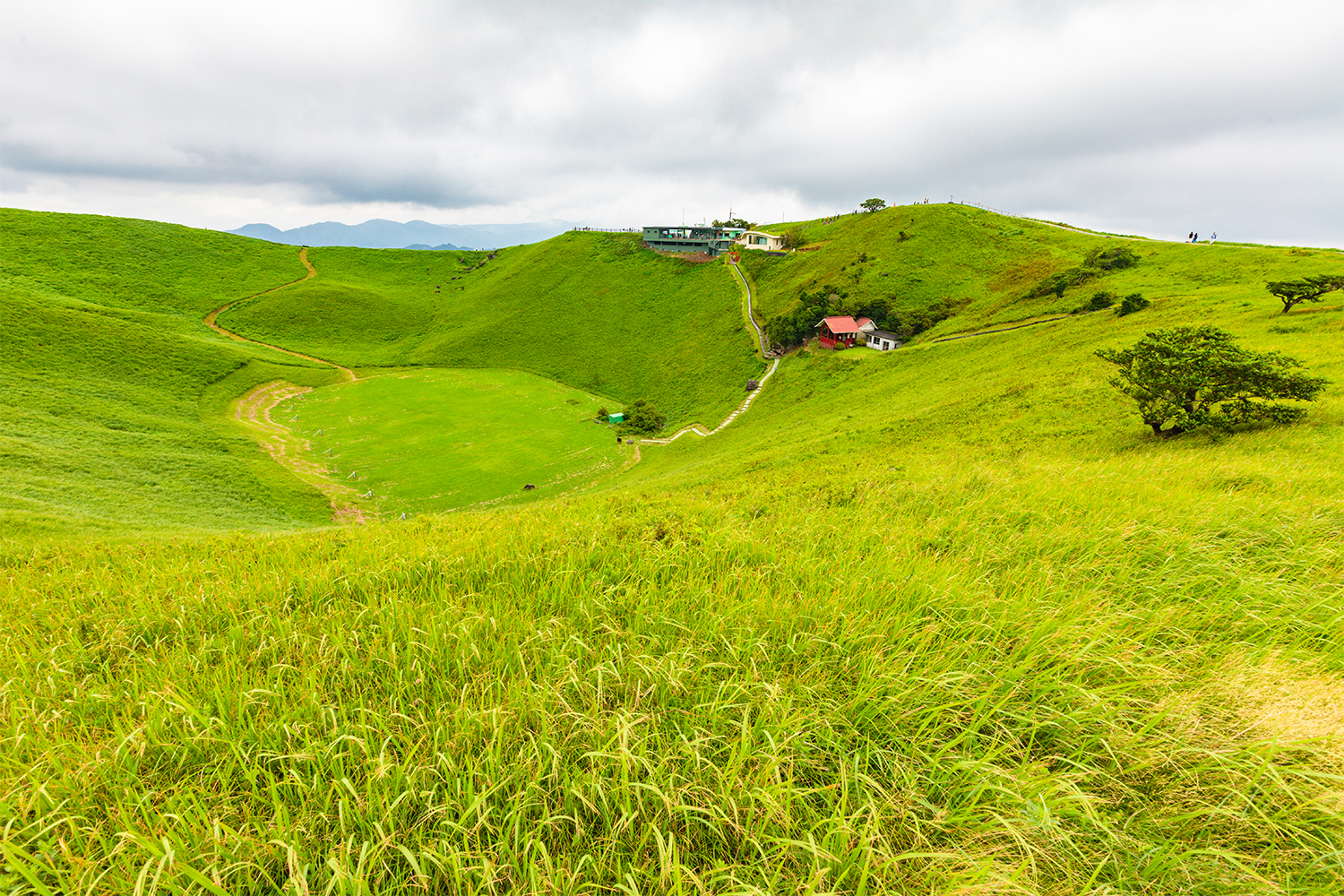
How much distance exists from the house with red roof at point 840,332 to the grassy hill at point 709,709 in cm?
5005

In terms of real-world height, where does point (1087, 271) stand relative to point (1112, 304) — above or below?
above

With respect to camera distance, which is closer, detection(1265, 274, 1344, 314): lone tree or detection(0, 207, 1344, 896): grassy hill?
detection(0, 207, 1344, 896): grassy hill

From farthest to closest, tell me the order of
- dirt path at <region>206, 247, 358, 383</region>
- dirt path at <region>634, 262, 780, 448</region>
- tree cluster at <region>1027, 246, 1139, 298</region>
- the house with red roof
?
dirt path at <region>206, 247, 358, 383</region> → the house with red roof → tree cluster at <region>1027, 246, 1139, 298</region> → dirt path at <region>634, 262, 780, 448</region>

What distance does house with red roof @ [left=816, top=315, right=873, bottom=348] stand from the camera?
5359 cm

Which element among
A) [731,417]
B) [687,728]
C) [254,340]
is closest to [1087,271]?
[731,417]

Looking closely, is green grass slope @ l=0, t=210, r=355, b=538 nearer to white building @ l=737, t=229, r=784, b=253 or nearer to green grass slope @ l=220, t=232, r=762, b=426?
green grass slope @ l=220, t=232, r=762, b=426

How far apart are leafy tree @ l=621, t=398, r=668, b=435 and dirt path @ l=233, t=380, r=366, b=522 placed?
83.6 feet

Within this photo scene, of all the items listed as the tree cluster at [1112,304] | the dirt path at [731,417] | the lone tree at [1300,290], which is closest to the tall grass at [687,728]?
the dirt path at [731,417]

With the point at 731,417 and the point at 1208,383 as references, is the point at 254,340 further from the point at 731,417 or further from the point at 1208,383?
the point at 1208,383

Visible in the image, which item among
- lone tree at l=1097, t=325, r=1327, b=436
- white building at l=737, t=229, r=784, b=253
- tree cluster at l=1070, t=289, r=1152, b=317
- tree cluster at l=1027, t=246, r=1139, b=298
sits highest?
white building at l=737, t=229, r=784, b=253

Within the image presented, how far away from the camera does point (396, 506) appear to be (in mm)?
33719

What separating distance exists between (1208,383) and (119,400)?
68.3 metres

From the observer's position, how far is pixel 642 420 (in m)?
51.2

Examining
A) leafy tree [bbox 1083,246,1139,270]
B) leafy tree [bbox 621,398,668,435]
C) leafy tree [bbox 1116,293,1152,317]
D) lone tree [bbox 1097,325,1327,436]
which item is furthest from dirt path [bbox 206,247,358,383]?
leafy tree [bbox 1083,246,1139,270]
